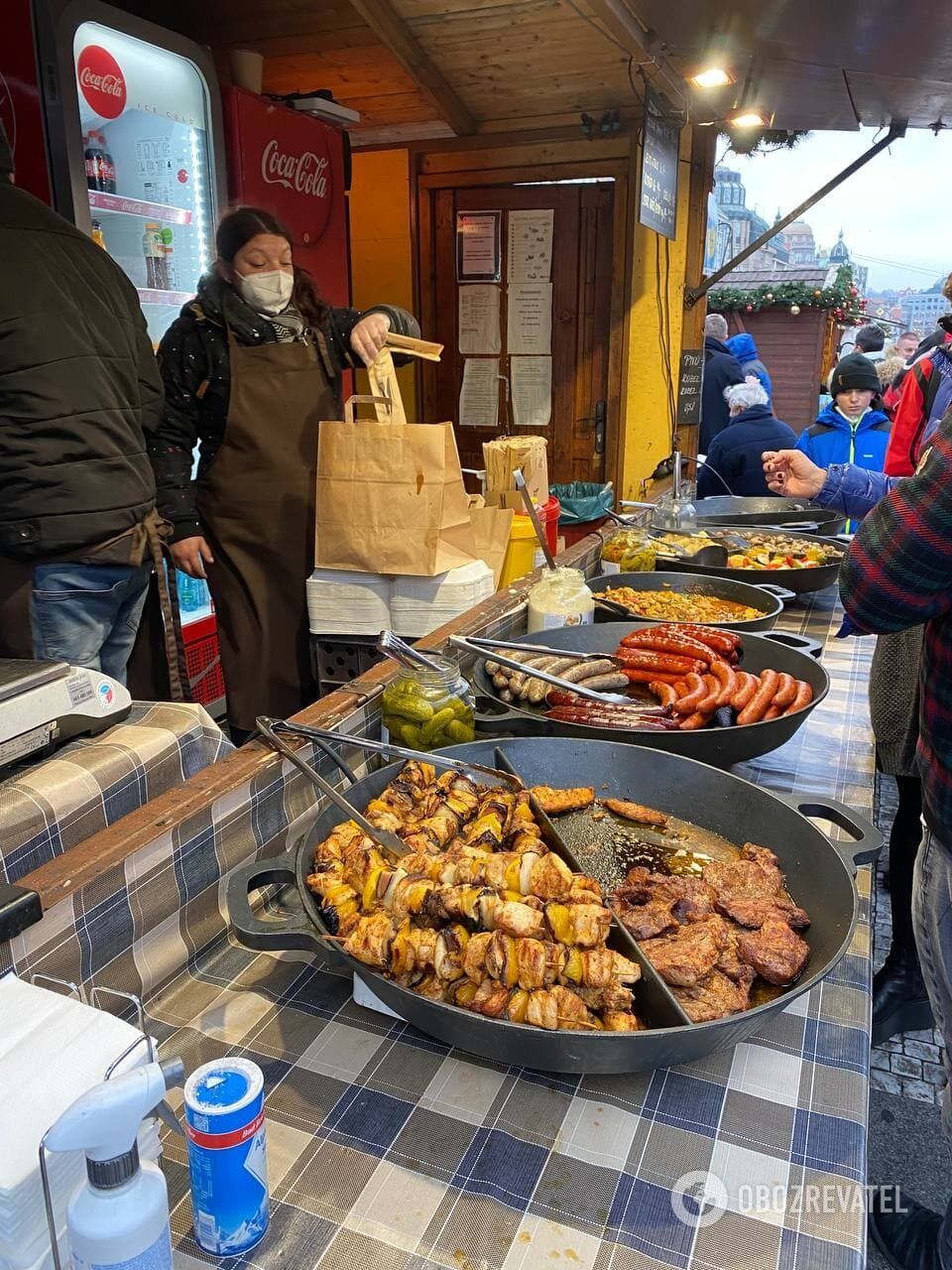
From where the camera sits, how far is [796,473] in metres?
2.88

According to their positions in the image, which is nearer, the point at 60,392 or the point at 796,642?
the point at 796,642

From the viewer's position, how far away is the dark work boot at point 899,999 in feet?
8.36

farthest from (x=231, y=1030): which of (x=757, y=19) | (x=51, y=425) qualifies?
(x=757, y=19)

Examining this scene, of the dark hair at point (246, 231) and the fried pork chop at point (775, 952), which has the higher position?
the dark hair at point (246, 231)

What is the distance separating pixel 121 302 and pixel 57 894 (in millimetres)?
2190

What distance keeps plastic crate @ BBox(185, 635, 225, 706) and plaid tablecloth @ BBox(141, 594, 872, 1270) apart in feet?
11.4

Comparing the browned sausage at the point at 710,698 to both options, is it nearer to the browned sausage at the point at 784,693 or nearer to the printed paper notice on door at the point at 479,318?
the browned sausage at the point at 784,693

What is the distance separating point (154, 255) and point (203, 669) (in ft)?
6.72

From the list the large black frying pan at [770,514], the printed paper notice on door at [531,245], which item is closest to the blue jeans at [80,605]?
the large black frying pan at [770,514]

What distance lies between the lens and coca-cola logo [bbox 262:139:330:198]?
4652mm

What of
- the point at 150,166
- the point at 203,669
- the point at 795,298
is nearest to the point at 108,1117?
the point at 203,669

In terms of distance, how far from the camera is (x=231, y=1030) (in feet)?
3.77

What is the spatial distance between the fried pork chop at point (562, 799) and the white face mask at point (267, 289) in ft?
7.60

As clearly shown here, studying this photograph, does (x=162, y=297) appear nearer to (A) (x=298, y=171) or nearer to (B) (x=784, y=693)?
(A) (x=298, y=171)
